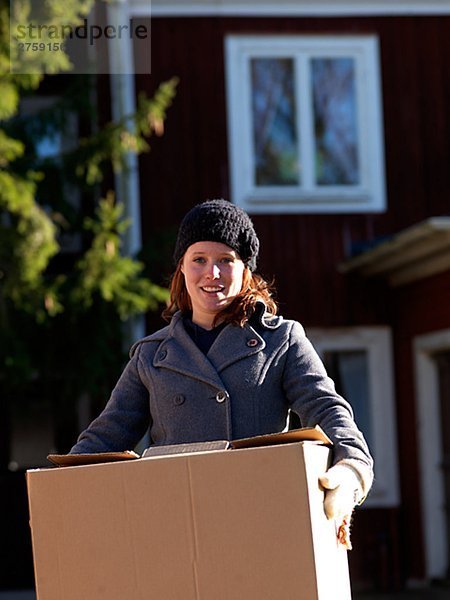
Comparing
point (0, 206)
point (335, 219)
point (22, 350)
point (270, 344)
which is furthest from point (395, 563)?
point (270, 344)

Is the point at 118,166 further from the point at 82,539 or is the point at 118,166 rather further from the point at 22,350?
the point at 82,539

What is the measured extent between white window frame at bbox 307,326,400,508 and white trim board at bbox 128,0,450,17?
2.78 meters

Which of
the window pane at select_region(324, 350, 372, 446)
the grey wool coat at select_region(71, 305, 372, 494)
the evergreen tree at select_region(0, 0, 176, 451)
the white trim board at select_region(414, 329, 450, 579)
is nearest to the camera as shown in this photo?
the grey wool coat at select_region(71, 305, 372, 494)

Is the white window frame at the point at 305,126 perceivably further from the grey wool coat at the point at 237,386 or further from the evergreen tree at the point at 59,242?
the grey wool coat at the point at 237,386

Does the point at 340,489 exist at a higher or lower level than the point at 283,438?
lower

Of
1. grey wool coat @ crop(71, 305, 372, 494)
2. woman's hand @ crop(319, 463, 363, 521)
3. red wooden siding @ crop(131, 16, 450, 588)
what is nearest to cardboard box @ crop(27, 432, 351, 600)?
woman's hand @ crop(319, 463, 363, 521)

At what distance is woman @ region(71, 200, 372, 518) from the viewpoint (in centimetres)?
330

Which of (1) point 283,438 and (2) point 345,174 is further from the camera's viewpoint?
(2) point 345,174

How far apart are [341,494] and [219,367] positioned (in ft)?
1.87

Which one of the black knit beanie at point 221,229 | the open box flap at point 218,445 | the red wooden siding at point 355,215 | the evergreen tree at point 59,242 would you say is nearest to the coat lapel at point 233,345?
the black knit beanie at point 221,229

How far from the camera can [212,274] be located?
3.37 m

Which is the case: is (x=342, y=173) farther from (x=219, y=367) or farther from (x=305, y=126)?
(x=219, y=367)

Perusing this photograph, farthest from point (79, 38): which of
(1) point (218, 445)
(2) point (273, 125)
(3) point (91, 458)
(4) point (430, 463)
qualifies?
(1) point (218, 445)

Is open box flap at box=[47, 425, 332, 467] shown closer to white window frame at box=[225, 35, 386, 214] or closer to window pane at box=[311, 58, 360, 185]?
white window frame at box=[225, 35, 386, 214]
